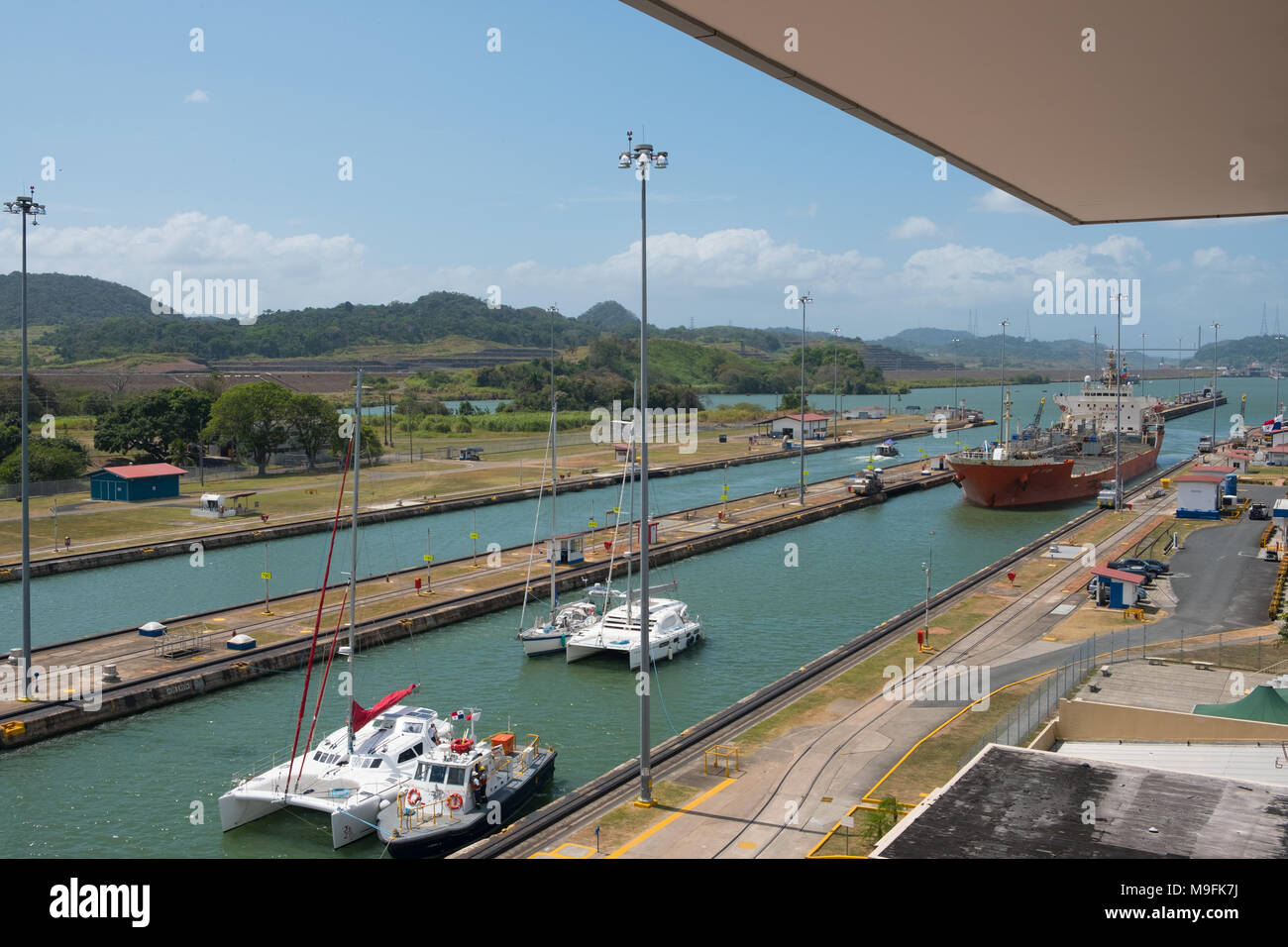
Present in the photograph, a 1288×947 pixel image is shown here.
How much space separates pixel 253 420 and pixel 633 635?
37.8 metres

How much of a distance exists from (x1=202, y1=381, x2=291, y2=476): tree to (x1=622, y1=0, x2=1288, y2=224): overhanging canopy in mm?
53900

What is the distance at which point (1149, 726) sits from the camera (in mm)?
14203

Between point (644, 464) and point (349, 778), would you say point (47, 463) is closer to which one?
point (349, 778)

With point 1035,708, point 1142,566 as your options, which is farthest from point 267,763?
point 1142,566

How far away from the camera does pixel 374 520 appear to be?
139 ft

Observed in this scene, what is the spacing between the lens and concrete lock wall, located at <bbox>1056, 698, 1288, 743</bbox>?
13.5 m

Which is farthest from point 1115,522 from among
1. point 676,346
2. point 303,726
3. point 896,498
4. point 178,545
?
point 676,346

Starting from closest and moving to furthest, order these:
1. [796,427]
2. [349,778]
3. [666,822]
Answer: [666,822] → [349,778] → [796,427]

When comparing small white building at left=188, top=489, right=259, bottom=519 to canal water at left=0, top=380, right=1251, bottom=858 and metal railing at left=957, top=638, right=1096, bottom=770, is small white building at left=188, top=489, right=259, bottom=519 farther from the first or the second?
metal railing at left=957, top=638, right=1096, bottom=770

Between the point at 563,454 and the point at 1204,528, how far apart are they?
3996cm

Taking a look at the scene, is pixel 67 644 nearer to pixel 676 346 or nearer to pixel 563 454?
pixel 563 454

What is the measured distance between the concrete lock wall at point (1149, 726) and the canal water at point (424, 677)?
23.5ft

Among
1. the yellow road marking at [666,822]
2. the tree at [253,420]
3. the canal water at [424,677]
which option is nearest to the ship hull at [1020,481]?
the canal water at [424,677]

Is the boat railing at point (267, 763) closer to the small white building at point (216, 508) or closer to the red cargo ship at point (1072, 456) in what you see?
the small white building at point (216, 508)
